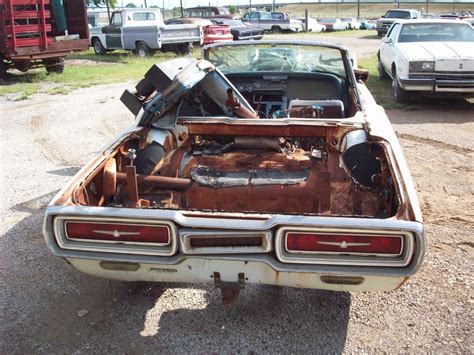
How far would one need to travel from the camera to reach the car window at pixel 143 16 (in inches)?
714

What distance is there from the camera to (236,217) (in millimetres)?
2432

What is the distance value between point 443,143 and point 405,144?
20.0 inches

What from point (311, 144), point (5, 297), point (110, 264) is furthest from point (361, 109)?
point (5, 297)

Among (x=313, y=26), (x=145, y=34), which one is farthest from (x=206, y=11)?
(x=145, y=34)

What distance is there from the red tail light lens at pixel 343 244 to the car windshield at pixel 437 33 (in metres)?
7.85

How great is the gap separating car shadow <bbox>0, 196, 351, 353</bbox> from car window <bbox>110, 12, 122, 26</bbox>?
53.3 feet

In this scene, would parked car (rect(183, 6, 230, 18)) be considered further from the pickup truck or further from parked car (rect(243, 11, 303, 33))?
the pickup truck

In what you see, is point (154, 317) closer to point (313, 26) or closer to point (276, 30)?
point (276, 30)

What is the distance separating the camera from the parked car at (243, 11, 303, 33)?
30.9 metres

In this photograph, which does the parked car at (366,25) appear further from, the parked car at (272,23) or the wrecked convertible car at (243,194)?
the wrecked convertible car at (243,194)

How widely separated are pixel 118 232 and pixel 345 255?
1.12m

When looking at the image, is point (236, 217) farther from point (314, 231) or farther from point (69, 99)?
point (69, 99)

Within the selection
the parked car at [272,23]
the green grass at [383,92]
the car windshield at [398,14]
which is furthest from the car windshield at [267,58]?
the parked car at [272,23]

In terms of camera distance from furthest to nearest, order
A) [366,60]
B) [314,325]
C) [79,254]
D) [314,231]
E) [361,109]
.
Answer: [366,60] < [361,109] < [314,325] < [79,254] < [314,231]
